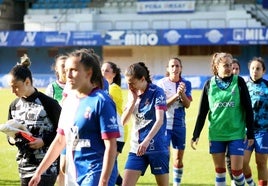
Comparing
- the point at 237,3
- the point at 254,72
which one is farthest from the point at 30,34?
the point at 254,72

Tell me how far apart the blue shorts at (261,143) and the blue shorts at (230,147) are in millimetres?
766

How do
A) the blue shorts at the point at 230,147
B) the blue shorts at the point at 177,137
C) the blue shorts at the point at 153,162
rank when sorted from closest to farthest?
the blue shorts at the point at 153,162, the blue shorts at the point at 230,147, the blue shorts at the point at 177,137

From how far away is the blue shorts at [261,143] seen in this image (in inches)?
315

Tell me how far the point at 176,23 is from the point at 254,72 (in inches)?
1298

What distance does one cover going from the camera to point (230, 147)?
725 cm

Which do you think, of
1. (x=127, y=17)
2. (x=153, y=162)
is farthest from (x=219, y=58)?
(x=127, y=17)

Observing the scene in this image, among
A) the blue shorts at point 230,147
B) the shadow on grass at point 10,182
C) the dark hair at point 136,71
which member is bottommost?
the shadow on grass at point 10,182

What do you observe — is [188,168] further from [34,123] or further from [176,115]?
[34,123]

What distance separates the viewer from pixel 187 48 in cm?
4188

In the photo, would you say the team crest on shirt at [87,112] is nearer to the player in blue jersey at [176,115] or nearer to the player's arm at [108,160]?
the player's arm at [108,160]

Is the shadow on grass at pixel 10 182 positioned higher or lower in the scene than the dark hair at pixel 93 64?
lower

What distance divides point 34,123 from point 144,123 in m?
1.60

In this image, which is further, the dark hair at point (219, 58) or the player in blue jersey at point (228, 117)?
the player in blue jersey at point (228, 117)

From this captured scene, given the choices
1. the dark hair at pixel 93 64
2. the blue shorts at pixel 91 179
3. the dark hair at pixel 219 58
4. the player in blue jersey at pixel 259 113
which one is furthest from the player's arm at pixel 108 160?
the player in blue jersey at pixel 259 113
